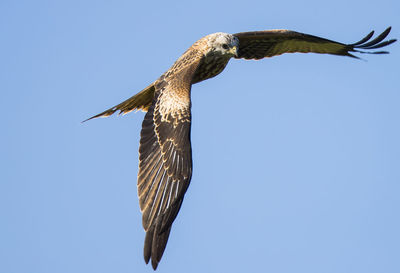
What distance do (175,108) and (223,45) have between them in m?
2.06

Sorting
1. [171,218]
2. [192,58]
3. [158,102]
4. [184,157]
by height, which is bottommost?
[171,218]

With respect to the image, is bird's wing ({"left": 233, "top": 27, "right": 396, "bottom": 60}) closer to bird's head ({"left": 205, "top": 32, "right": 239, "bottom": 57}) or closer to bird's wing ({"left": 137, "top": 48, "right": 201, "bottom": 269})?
bird's head ({"left": 205, "top": 32, "right": 239, "bottom": 57})

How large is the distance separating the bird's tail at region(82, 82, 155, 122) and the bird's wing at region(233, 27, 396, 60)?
195 cm

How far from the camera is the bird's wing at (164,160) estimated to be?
894 centimetres

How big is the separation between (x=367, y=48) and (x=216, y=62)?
299 centimetres

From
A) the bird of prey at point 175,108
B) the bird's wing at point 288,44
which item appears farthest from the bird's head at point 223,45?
the bird's wing at point 288,44

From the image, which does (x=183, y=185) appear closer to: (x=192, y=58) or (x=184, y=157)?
(x=184, y=157)

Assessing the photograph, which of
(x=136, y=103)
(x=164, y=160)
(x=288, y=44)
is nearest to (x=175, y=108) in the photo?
(x=164, y=160)

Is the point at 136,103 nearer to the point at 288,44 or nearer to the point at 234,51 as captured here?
the point at 234,51

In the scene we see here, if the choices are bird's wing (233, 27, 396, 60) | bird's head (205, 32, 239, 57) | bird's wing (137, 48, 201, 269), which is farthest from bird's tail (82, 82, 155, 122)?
bird's wing (233, 27, 396, 60)

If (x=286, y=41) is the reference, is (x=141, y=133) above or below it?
below

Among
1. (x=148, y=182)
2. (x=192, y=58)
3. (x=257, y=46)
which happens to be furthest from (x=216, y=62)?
(x=148, y=182)

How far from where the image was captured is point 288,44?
43.2 feet

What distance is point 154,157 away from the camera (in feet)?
31.8
